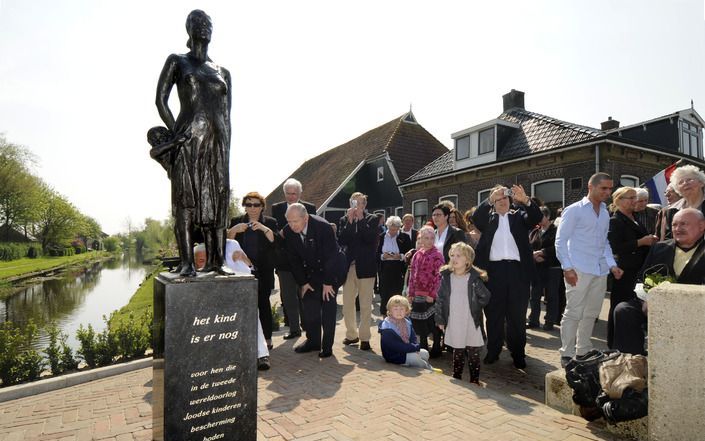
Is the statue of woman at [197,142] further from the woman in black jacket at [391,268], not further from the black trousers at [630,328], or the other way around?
the woman in black jacket at [391,268]

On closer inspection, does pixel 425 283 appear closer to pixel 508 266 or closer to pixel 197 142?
pixel 508 266

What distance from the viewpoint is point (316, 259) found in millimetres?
5273

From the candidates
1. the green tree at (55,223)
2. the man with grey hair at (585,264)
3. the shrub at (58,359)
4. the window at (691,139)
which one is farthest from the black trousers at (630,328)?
the green tree at (55,223)

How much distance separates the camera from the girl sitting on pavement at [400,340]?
4766 mm

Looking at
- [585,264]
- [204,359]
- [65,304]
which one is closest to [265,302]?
[204,359]

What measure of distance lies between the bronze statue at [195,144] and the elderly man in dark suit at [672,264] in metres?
3.79

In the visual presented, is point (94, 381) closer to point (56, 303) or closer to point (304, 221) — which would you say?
point (304, 221)

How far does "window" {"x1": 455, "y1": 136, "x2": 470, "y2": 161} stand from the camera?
18.1 metres

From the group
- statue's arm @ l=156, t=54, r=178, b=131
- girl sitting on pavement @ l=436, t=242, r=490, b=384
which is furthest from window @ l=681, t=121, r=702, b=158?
statue's arm @ l=156, t=54, r=178, b=131

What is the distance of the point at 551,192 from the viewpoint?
14.1 metres

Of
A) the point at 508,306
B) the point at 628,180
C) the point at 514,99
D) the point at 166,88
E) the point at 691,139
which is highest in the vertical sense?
the point at 514,99

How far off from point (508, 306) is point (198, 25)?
15.2 feet

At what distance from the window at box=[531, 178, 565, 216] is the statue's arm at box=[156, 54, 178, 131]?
44.3 ft

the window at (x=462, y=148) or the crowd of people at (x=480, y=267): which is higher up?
the window at (x=462, y=148)
